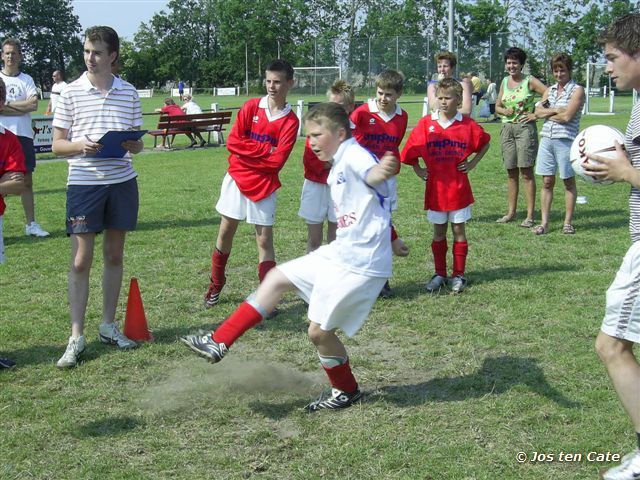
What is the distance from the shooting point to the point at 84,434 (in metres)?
4.14

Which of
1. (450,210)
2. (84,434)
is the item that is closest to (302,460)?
(84,434)

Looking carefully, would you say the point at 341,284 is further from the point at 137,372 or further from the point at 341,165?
the point at 137,372

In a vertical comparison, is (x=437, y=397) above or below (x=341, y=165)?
below

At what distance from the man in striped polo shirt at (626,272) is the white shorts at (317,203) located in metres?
3.21

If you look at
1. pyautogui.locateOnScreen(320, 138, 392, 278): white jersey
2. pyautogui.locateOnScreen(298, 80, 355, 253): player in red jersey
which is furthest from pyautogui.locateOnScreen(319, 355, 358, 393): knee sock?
pyautogui.locateOnScreen(298, 80, 355, 253): player in red jersey

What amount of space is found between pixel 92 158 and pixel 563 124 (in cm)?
609

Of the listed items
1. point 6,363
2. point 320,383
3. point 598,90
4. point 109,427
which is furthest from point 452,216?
point 598,90

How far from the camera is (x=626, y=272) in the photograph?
3.37 m

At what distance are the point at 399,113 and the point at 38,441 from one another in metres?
4.21

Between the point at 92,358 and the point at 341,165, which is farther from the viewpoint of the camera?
the point at 92,358

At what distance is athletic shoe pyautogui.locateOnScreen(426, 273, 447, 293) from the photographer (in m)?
6.88

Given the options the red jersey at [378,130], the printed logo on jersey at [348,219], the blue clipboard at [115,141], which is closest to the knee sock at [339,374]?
the printed logo on jersey at [348,219]

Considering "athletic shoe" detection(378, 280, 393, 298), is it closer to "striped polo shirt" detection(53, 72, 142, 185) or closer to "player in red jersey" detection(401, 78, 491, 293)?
"player in red jersey" detection(401, 78, 491, 293)

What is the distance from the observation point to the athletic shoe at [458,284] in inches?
267
